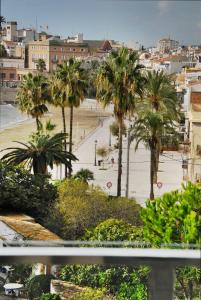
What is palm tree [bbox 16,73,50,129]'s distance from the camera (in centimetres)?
1057

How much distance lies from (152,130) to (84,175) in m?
1.28

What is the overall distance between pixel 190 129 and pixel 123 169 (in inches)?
52.4

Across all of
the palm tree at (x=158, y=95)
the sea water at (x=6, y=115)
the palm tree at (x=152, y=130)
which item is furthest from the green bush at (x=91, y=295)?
the sea water at (x=6, y=115)

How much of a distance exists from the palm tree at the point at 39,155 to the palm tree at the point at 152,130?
129 centimetres

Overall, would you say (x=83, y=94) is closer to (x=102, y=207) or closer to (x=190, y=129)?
(x=190, y=129)

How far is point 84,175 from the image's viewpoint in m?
9.62

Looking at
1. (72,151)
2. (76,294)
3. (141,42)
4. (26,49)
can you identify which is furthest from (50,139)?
(76,294)

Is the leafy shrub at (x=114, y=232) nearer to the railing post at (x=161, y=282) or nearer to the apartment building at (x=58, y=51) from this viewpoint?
the apartment building at (x=58, y=51)

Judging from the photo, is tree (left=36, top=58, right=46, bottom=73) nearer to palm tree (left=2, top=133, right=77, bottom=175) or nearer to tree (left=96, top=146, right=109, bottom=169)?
tree (left=96, top=146, right=109, bottom=169)

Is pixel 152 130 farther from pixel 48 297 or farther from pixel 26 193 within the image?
pixel 48 297

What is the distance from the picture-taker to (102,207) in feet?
23.9

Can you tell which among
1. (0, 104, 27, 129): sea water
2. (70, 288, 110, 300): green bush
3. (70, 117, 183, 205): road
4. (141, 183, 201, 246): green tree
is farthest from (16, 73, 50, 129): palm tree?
(70, 288, 110, 300): green bush

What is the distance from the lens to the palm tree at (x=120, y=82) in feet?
30.8

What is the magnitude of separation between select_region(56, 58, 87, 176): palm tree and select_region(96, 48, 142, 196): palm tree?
619 millimetres
